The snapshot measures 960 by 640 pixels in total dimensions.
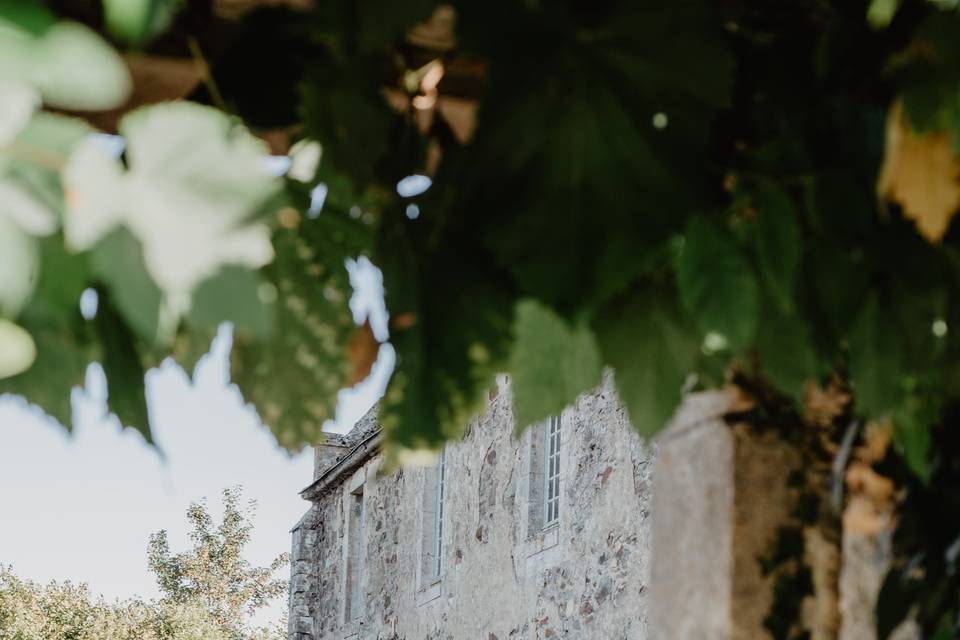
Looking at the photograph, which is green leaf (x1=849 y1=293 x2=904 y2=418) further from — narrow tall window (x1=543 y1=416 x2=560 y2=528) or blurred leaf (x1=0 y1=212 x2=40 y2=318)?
narrow tall window (x1=543 y1=416 x2=560 y2=528)

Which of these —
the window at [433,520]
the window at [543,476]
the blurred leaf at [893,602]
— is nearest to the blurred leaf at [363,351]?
the blurred leaf at [893,602]

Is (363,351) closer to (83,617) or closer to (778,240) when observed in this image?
(778,240)

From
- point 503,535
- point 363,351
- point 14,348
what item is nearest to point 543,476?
point 503,535

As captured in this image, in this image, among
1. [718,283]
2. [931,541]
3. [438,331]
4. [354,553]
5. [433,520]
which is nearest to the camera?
[438,331]

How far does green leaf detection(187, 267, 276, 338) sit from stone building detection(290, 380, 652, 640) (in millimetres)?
4612

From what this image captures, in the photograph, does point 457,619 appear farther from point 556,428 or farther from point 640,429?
point 640,429

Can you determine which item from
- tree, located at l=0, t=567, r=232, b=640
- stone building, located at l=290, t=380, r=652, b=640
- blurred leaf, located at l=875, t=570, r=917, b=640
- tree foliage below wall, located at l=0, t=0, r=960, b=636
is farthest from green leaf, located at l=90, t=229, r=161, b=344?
tree, located at l=0, t=567, r=232, b=640

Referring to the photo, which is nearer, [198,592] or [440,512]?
[440,512]

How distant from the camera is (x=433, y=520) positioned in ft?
45.0

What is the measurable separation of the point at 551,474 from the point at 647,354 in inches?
374

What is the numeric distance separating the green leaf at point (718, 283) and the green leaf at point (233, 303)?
453 mm

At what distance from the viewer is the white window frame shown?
10.4 metres

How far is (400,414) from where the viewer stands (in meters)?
0.94

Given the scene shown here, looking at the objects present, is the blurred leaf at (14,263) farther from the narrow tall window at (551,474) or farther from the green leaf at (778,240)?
the narrow tall window at (551,474)
